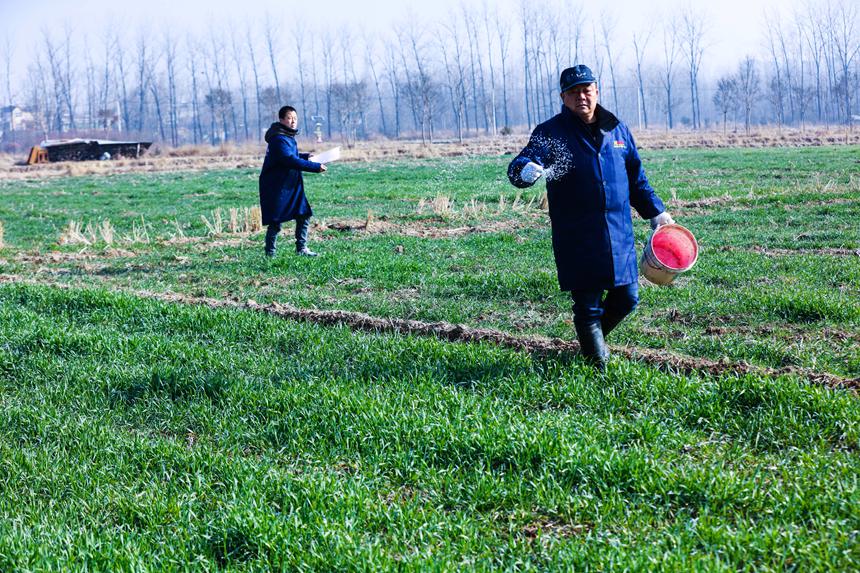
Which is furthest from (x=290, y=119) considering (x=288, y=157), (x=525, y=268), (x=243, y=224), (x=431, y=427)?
(x=431, y=427)

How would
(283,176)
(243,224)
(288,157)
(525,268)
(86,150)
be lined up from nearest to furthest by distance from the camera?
(525,268) < (288,157) < (283,176) < (243,224) < (86,150)

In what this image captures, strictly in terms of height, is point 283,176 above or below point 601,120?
above

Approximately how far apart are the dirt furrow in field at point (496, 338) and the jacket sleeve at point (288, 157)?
8.14 feet

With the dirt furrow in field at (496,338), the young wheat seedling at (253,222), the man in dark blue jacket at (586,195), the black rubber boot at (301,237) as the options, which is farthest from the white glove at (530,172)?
the young wheat seedling at (253,222)

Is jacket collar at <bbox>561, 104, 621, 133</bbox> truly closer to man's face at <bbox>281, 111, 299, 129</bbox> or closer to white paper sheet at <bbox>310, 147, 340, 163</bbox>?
white paper sheet at <bbox>310, 147, 340, 163</bbox>

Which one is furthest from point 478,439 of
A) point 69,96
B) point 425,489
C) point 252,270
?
point 69,96

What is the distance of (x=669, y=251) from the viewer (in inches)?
205

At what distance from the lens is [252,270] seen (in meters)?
10.2

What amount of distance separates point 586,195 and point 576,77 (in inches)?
27.8

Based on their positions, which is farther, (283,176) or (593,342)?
(283,176)

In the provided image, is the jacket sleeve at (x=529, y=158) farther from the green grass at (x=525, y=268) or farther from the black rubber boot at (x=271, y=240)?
the black rubber boot at (x=271, y=240)

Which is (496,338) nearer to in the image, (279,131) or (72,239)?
(279,131)

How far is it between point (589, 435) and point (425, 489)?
0.88m

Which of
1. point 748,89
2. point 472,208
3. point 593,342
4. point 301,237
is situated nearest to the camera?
point 593,342
